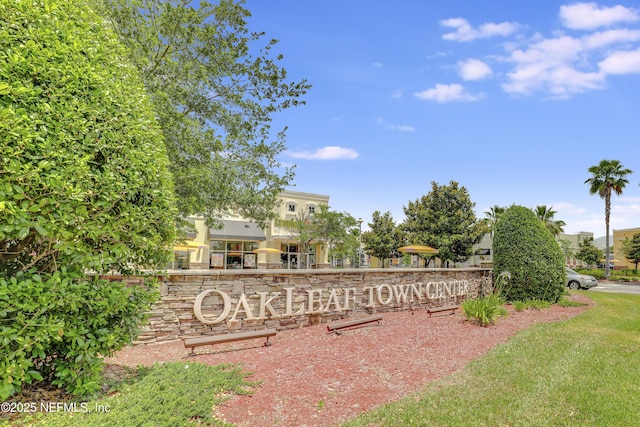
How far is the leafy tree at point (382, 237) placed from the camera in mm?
35656

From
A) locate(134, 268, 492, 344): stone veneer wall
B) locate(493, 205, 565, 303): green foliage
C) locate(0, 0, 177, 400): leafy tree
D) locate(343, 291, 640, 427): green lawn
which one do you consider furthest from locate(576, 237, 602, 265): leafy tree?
locate(0, 0, 177, 400): leafy tree

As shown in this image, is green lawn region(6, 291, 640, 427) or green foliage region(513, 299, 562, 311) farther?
green foliage region(513, 299, 562, 311)

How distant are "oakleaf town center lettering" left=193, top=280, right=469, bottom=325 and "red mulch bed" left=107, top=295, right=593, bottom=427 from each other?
0.58 m

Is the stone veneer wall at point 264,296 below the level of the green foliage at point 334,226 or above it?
below

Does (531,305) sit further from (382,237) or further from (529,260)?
(382,237)

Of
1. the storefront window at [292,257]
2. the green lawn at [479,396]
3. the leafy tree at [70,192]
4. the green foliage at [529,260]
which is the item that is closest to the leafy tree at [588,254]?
the storefront window at [292,257]

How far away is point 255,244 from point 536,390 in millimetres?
27562

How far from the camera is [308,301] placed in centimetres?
867

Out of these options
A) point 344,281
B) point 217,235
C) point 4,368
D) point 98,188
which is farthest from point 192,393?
point 217,235

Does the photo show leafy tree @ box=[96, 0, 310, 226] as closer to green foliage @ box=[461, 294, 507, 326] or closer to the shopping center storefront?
green foliage @ box=[461, 294, 507, 326]

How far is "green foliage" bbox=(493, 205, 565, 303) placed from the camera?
484 inches

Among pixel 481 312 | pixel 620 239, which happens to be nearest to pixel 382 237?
pixel 481 312

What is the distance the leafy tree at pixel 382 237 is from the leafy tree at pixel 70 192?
32.2 meters

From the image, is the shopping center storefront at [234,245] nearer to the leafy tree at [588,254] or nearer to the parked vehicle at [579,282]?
the parked vehicle at [579,282]
